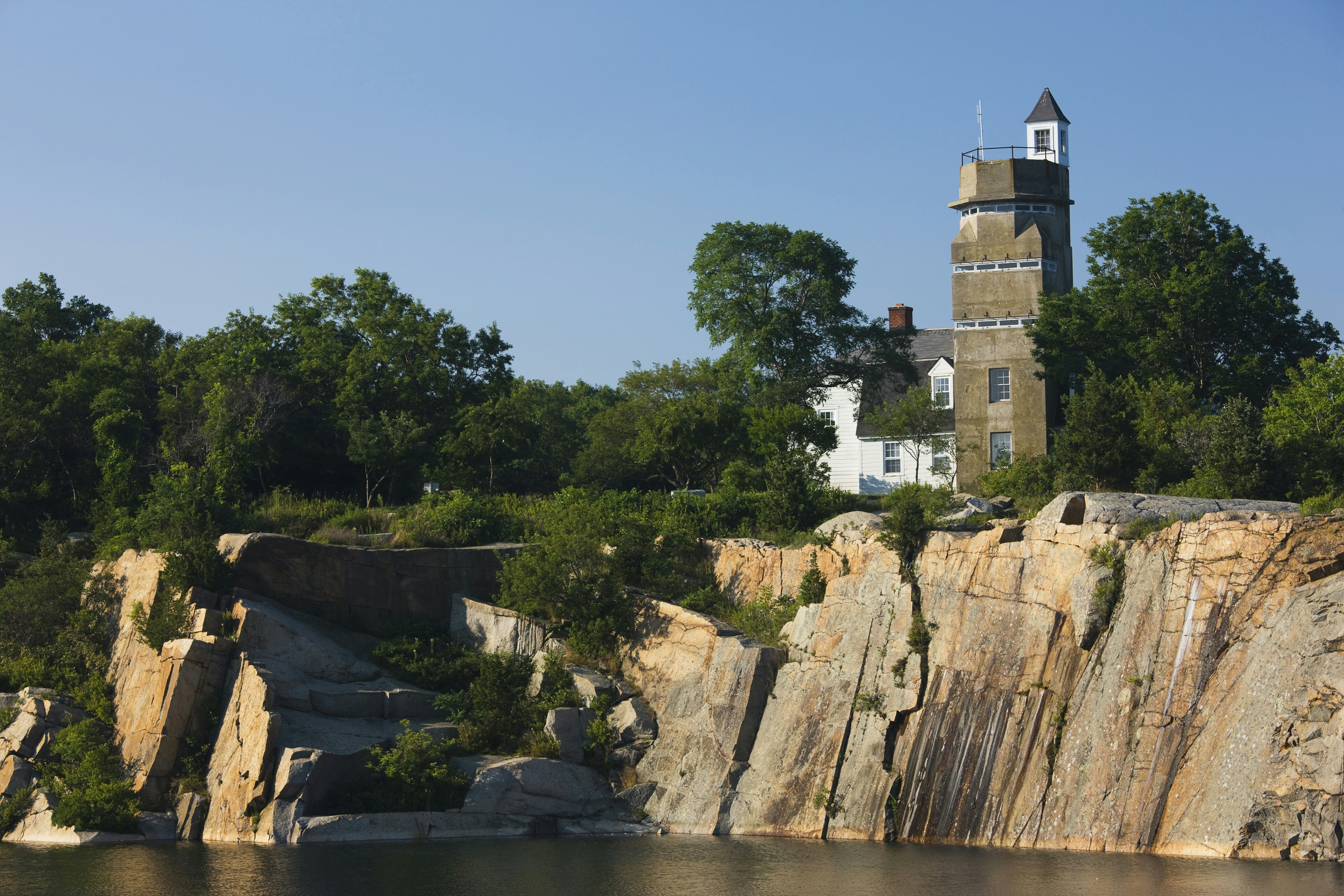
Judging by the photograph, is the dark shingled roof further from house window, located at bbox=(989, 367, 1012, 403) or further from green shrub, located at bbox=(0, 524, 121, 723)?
green shrub, located at bbox=(0, 524, 121, 723)

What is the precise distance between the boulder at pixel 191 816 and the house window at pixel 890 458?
1357 inches

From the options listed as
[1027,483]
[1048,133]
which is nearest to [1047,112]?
[1048,133]

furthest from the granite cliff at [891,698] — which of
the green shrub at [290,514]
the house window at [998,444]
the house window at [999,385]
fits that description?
the house window at [999,385]

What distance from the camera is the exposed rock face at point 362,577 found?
35.7 meters

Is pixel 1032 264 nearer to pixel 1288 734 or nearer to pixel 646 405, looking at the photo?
pixel 646 405

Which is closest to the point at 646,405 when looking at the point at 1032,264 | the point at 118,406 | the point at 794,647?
the point at 1032,264

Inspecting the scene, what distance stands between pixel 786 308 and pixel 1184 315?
15.1 metres

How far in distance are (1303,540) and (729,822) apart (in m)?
13.4

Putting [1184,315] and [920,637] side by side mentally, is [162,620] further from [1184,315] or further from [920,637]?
[1184,315]

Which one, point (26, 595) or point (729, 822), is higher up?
point (26, 595)

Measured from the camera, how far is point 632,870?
80.8ft

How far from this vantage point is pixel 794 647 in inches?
1264

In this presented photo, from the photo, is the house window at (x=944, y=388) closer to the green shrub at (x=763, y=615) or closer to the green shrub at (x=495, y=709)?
the green shrub at (x=763, y=615)

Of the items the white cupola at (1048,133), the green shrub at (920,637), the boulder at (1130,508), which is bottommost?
the green shrub at (920,637)
